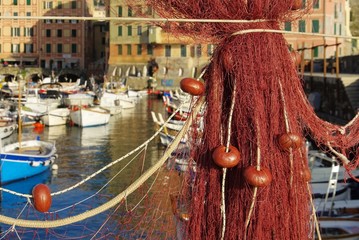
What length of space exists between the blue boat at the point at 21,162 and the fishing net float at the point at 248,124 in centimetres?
1610

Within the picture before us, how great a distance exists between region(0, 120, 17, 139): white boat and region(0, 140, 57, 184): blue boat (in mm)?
7531

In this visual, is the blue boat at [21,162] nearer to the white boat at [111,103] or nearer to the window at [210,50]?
the window at [210,50]

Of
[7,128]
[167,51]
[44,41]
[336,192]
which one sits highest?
[44,41]

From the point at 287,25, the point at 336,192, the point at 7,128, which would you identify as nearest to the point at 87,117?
the point at 7,128

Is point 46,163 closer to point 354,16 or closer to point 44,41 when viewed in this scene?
point 44,41

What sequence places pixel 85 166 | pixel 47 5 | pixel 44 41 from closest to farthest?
pixel 85 166, pixel 47 5, pixel 44 41

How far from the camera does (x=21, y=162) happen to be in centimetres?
1973

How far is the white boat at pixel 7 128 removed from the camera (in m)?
28.8

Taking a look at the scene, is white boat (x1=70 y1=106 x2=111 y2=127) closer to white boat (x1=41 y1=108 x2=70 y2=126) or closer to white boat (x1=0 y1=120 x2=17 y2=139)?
white boat (x1=41 y1=108 x2=70 y2=126)

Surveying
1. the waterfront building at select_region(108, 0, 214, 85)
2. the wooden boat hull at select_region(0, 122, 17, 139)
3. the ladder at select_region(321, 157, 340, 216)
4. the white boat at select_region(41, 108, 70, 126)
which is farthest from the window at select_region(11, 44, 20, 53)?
the ladder at select_region(321, 157, 340, 216)

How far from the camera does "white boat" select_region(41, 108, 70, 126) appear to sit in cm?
3566

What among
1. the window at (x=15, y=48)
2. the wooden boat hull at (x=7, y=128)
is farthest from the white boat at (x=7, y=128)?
the window at (x=15, y=48)

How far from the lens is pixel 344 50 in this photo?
5625 centimetres

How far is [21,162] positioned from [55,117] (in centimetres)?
1646
